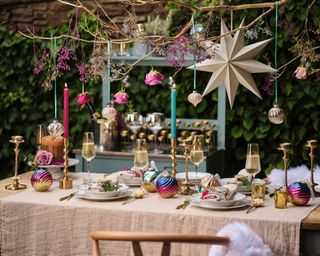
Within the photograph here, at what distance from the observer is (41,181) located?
114 inches

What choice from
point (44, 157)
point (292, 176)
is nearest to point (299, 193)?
point (292, 176)

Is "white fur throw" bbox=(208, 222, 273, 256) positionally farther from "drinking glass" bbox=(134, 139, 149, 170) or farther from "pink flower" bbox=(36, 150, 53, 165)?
"pink flower" bbox=(36, 150, 53, 165)

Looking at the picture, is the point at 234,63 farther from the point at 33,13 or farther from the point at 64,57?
the point at 33,13

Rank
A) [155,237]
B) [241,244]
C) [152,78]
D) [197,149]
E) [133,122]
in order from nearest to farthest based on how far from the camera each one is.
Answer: [155,237] → [241,244] → [197,149] → [152,78] → [133,122]

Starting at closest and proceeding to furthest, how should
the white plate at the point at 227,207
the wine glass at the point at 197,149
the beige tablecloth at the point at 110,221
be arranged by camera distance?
the beige tablecloth at the point at 110,221, the white plate at the point at 227,207, the wine glass at the point at 197,149

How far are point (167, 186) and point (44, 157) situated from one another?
66cm

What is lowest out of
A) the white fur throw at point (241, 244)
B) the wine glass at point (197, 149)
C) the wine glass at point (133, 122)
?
the white fur throw at point (241, 244)

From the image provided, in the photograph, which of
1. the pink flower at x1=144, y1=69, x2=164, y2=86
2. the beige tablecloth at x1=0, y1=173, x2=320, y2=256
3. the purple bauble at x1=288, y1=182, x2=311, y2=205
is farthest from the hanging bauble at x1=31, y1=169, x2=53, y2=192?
the purple bauble at x1=288, y1=182, x2=311, y2=205

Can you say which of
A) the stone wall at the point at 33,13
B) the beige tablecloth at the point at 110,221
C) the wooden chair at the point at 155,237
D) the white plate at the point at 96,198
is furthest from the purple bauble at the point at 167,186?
the stone wall at the point at 33,13

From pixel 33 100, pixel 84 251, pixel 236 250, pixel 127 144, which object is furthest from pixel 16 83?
pixel 236 250

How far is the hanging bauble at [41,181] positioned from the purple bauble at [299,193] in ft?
3.17

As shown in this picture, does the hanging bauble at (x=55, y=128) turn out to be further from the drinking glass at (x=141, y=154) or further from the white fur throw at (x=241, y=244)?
the white fur throw at (x=241, y=244)

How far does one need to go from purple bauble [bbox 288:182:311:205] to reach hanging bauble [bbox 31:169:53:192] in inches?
38.0

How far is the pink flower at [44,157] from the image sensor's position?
3.15m
